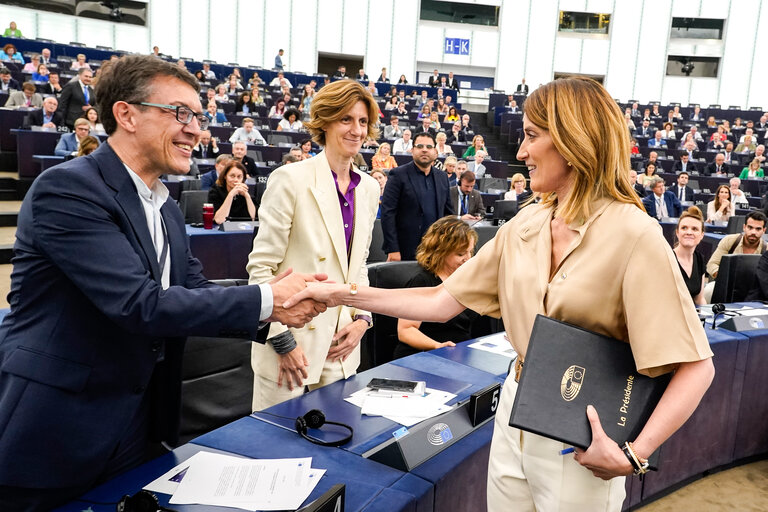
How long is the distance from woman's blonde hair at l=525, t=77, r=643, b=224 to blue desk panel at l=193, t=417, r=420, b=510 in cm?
75

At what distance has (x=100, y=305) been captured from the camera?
1272 mm

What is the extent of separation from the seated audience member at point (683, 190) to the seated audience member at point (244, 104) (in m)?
8.50

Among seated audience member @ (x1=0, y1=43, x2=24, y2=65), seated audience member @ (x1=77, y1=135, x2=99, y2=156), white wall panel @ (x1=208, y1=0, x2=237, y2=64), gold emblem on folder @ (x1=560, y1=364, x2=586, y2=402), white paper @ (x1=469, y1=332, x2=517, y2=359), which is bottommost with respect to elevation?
white paper @ (x1=469, y1=332, x2=517, y2=359)

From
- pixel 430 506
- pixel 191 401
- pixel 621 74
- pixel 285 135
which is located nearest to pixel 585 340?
pixel 430 506

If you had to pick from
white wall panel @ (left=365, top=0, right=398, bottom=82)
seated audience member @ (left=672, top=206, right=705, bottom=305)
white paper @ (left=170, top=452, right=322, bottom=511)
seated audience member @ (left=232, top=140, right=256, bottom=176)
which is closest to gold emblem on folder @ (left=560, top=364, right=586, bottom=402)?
white paper @ (left=170, top=452, right=322, bottom=511)

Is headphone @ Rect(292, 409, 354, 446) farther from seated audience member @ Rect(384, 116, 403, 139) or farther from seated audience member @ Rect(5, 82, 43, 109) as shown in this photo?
seated audience member @ Rect(384, 116, 403, 139)

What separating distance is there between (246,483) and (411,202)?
3532 millimetres

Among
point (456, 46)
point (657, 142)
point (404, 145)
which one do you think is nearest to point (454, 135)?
point (404, 145)

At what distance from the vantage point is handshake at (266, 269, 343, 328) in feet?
5.26

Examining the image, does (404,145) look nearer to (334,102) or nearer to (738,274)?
(738,274)

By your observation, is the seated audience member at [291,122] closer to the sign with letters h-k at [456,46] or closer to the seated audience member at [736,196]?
the seated audience member at [736,196]

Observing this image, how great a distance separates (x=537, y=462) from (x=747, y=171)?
13772 mm

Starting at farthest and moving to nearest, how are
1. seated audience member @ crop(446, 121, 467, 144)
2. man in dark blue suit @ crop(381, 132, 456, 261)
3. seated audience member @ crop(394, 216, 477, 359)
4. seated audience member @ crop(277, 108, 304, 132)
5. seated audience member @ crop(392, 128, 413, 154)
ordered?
seated audience member @ crop(446, 121, 467, 144) → seated audience member @ crop(277, 108, 304, 132) → seated audience member @ crop(392, 128, 413, 154) → man in dark blue suit @ crop(381, 132, 456, 261) → seated audience member @ crop(394, 216, 477, 359)

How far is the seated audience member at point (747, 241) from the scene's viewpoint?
507cm
